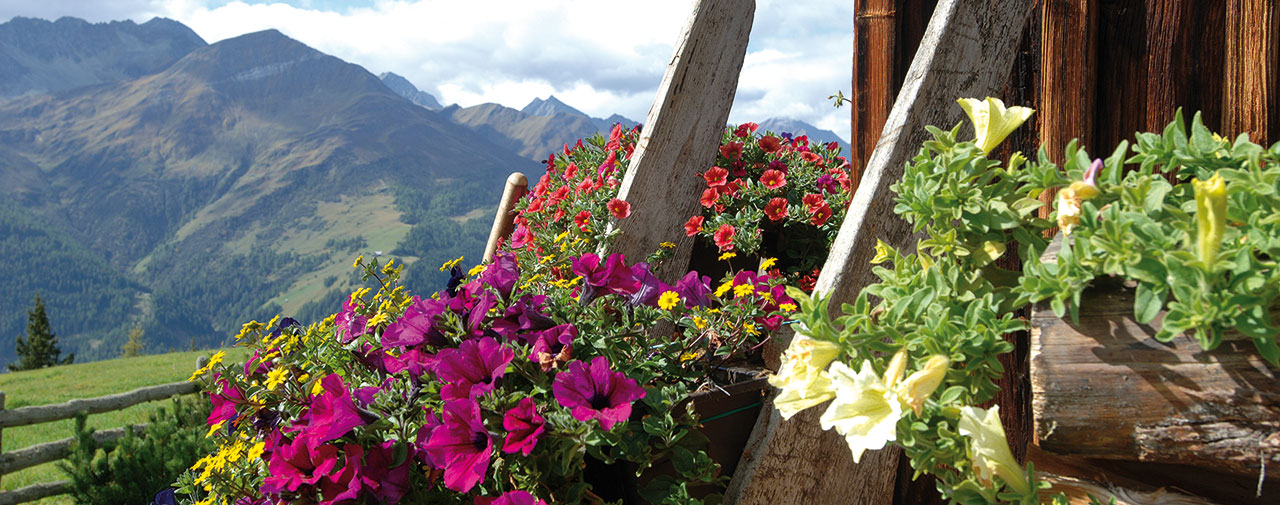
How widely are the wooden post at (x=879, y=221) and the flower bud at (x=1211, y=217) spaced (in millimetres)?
839

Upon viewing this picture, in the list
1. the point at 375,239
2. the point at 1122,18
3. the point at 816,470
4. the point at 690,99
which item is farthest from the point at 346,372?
the point at 375,239

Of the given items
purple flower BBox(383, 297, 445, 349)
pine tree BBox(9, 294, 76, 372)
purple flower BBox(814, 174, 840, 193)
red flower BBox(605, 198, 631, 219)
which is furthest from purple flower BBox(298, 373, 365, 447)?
pine tree BBox(9, 294, 76, 372)

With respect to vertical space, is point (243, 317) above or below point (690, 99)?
below

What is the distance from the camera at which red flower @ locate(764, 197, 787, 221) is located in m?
2.45

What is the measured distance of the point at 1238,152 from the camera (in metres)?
1.05

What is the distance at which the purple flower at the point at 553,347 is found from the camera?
1499 millimetres

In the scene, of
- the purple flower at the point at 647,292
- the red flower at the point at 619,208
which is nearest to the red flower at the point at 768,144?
the red flower at the point at 619,208

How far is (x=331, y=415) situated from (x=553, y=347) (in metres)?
0.48

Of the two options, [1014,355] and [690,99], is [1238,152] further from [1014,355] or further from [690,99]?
[690,99]

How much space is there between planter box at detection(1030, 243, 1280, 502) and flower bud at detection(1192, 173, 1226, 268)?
171mm

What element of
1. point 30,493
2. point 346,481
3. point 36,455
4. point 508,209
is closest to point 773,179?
point 508,209

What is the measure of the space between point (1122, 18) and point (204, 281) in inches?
7560

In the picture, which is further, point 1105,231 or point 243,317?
point 243,317

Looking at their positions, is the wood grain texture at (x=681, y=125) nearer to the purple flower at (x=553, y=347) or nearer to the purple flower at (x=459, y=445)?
the purple flower at (x=553, y=347)
